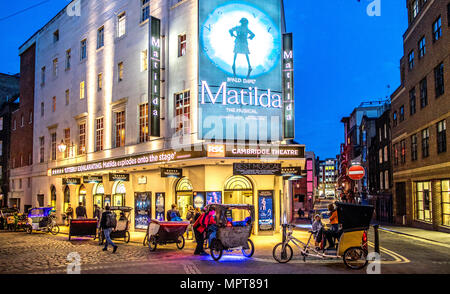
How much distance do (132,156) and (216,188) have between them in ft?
20.3

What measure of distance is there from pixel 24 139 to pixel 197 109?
30683 mm

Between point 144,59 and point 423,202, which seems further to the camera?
point 423,202

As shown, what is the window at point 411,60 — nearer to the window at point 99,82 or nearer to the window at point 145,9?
the window at point 145,9

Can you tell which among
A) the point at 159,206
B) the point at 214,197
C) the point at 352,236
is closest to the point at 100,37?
the point at 159,206

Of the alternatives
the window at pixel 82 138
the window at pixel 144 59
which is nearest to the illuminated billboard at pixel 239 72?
the window at pixel 144 59

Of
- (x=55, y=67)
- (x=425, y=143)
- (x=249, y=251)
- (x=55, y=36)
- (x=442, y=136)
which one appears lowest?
(x=249, y=251)

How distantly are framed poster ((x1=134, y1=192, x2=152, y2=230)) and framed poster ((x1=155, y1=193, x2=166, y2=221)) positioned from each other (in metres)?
0.72

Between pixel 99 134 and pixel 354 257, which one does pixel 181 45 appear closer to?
pixel 99 134

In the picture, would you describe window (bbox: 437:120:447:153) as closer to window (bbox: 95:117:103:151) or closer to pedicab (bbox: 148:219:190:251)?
pedicab (bbox: 148:219:190:251)

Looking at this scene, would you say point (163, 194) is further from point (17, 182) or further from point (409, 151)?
point (17, 182)

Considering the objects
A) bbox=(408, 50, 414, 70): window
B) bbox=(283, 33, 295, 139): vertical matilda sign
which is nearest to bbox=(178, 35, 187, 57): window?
bbox=(283, 33, 295, 139): vertical matilda sign

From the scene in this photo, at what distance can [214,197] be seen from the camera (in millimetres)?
21359

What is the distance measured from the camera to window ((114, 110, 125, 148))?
28.3 metres
